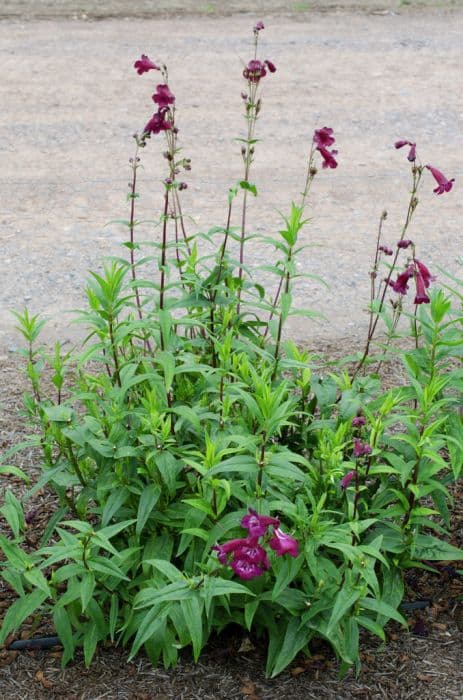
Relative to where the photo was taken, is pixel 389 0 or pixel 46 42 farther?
pixel 389 0

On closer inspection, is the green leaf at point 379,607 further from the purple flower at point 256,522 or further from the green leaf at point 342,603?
the purple flower at point 256,522

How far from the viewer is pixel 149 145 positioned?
27.2 ft

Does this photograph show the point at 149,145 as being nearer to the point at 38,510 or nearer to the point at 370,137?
the point at 370,137

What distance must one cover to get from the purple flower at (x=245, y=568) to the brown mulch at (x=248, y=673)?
81 cm

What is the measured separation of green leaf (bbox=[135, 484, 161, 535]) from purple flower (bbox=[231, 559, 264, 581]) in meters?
0.52

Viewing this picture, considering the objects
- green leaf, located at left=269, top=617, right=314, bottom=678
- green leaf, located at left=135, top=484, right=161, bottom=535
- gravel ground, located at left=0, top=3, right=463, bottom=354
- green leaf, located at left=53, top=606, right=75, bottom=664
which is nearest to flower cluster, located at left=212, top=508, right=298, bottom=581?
green leaf, located at left=135, top=484, right=161, bottom=535

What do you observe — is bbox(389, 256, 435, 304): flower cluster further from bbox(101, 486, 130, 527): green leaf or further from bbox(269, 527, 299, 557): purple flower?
bbox(101, 486, 130, 527): green leaf

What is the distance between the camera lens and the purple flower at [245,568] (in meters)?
2.70

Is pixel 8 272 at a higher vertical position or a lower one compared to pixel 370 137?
lower

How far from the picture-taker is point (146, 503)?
3203mm

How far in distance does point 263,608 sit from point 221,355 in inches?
35.9

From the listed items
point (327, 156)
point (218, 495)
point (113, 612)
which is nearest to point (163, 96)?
point (327, 156)

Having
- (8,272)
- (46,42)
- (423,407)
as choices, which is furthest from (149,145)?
(423,407)

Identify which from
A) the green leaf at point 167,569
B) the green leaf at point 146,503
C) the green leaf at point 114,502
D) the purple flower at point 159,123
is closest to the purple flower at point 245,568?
the green leaf at point 167,569
